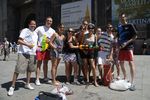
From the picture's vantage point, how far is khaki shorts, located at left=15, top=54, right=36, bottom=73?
10195 millimetres

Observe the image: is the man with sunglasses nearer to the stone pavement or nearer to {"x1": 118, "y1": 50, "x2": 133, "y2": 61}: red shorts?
{"x1": 118, "y1": 50, "x2": 133, "y2": 61}: red shorts

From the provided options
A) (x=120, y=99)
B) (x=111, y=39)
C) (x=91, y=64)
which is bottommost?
(x=120, y=99)

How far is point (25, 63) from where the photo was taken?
33.8 ft

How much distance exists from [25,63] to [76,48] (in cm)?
151

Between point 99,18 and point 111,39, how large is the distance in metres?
27.2

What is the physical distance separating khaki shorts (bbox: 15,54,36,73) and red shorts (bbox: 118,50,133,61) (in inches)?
89.4

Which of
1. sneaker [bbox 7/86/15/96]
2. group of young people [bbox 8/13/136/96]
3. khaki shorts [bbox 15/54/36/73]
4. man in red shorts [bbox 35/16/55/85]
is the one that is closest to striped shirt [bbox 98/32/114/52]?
group of young people [bbox 8/13/136/96]

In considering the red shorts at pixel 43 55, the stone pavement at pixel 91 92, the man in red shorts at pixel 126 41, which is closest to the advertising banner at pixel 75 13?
the red shorts at pixel 43 55

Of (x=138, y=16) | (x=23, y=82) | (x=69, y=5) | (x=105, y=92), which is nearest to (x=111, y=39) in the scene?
(x=105, y=92)

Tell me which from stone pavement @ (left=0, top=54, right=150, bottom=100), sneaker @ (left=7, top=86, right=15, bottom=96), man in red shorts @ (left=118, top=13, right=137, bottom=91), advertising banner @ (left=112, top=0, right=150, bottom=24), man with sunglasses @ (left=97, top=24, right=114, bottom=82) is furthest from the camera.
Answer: advertising banner @ (left=112, top=0, right=150, bottom=24)

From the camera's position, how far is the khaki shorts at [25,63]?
10.2 m

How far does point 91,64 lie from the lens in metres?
10.6

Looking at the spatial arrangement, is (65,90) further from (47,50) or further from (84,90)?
(47,50)

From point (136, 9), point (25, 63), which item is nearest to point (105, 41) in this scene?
point (25, 63)
